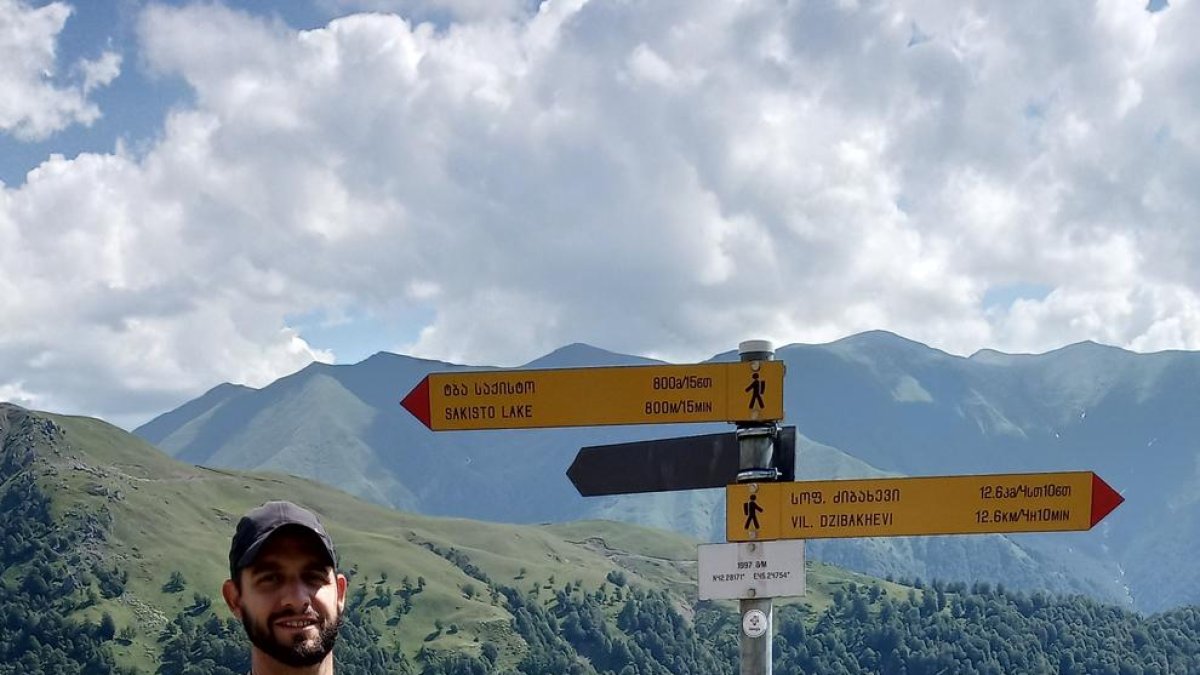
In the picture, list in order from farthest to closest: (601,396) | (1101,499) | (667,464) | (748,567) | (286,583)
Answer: (667,464), (601,396), (1101,499), (748,567), (286,583)

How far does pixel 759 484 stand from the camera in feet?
35.7

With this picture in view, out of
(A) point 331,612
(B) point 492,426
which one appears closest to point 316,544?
(A) point 331,612

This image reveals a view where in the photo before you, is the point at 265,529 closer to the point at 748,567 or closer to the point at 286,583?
the point at 286,583

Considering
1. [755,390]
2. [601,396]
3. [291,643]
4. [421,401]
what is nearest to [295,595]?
[291,643]

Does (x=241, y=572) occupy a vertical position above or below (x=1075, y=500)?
below

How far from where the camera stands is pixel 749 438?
10.9m

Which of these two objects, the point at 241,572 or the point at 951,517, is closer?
the point at 241,572

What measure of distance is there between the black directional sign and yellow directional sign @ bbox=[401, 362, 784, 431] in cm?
22

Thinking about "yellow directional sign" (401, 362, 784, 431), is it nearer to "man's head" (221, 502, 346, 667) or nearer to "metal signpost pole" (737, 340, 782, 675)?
"metal signpost pole" (737, 340, 782, 675)

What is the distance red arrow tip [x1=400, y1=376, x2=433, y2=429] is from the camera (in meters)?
11.3

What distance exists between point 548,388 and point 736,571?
1.94 metres

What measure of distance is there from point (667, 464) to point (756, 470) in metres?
0.77

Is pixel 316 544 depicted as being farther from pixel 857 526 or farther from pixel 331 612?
pixel 857 526

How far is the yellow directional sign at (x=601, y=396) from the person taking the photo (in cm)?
1086
